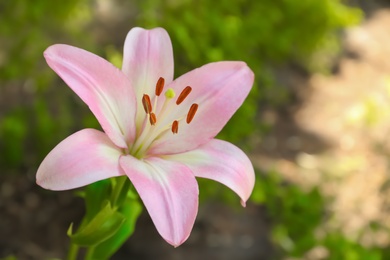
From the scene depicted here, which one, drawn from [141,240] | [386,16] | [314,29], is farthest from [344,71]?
[141,240]

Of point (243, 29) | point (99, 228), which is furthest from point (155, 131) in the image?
point (243, 29)

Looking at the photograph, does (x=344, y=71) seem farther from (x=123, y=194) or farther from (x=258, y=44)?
(x=123, y=194)

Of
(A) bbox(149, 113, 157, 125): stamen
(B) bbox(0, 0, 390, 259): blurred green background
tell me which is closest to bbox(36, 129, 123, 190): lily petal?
(A) bbox(149, 113, 157, 125): stamen

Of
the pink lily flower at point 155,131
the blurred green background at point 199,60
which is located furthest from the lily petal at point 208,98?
the blurred green background at point 199,60

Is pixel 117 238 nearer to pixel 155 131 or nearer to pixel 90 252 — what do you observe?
pixel 90 252

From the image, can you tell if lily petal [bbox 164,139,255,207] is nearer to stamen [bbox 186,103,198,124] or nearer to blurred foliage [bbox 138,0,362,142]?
stamen [bbox 186,103,198,124]

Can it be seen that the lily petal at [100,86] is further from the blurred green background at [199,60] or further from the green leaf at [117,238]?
the blurred green background at [199,60]
